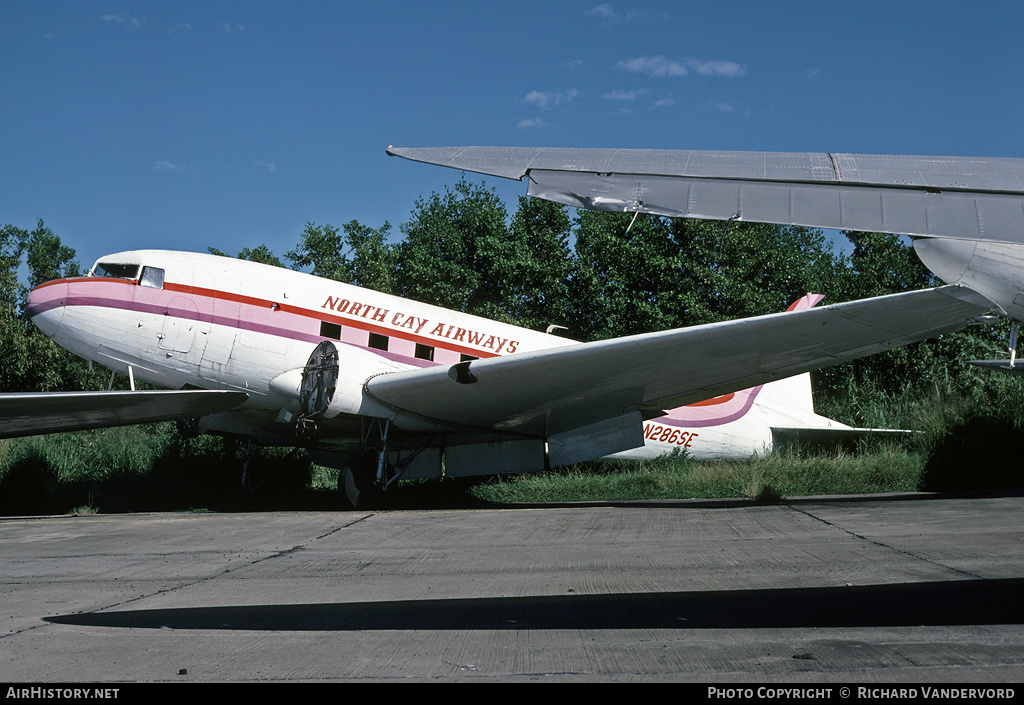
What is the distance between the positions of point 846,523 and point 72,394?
10.1 meters

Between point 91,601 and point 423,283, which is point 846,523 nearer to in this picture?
point 91,601

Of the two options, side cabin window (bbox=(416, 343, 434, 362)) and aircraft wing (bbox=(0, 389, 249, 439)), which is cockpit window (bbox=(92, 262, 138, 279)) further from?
side cabin window (bbox=(416, 343, 434, 362))

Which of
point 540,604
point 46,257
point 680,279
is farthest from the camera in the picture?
point 46,257

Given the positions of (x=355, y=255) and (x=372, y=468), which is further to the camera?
(x=355, y=255)

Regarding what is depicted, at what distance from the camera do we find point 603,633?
127 inches

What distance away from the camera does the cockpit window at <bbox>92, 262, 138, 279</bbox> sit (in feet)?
37.4

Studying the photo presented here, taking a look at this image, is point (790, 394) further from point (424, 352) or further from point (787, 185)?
point (787, 185)

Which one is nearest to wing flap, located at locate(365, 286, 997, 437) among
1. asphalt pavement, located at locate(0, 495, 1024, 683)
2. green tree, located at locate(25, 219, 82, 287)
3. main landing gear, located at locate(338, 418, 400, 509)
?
main landing gear, located at locate(338, 418, 400, 509)

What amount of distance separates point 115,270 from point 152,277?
0.69 m

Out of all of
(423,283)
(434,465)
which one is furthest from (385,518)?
(423,283)

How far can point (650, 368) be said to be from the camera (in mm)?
9031

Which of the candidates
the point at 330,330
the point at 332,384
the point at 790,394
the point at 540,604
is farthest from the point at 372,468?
the point at 790,394

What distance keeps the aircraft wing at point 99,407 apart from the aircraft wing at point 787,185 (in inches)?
358

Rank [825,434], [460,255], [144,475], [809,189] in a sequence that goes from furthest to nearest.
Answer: [460,255]
[144,475]
[825,434]
[809,189]
